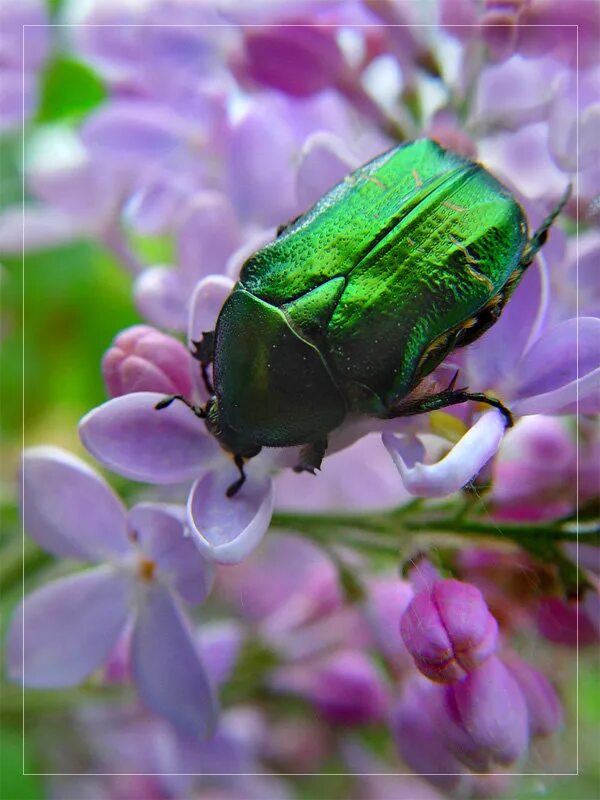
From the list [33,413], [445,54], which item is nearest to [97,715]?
[33,413]

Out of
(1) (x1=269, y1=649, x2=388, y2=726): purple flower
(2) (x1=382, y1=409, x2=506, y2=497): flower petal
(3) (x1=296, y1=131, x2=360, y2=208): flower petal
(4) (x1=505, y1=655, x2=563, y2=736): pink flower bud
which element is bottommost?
(1) (x1=269, y1=649, x2=388, y2=726): purple flower

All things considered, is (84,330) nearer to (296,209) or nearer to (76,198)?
(76,198)

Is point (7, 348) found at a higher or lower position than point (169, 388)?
lower

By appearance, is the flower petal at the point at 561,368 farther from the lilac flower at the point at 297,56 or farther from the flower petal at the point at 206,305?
the lilac flower at the point at 297,56

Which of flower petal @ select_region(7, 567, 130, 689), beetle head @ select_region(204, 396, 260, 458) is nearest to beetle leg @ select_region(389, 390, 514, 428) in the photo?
beetle head @ select_region(204, 396, 260, 458)

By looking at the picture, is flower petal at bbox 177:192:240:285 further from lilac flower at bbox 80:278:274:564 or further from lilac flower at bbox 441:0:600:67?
lilac flower at bbox 441:0:600:67

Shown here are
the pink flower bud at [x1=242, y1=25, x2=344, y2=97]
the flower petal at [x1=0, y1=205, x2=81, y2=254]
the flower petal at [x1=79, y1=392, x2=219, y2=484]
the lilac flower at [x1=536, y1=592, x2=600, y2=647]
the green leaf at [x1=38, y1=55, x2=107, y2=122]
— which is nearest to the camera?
the flower petal at [x1=79, y1=392, x2=219, y2=484]
